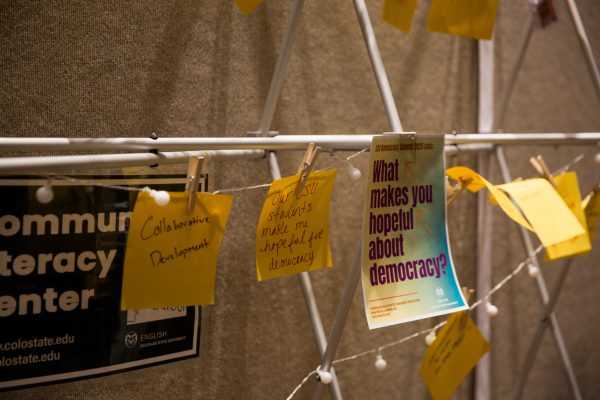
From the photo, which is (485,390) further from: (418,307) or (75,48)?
(75,48)

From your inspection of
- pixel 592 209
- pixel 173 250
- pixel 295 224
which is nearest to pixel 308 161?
pixel 295 224

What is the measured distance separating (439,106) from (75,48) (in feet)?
2.42

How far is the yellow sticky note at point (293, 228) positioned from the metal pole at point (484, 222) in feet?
2.09

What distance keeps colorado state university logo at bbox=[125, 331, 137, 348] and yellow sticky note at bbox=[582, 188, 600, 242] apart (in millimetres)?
822

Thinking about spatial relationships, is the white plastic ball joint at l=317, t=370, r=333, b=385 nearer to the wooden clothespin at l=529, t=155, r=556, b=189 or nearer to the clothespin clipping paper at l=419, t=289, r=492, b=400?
the clothespin clipping paper at l=419, t=289, r=492, b=400

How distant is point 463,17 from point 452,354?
51 cm

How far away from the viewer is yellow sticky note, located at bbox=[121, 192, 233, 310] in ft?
2.15

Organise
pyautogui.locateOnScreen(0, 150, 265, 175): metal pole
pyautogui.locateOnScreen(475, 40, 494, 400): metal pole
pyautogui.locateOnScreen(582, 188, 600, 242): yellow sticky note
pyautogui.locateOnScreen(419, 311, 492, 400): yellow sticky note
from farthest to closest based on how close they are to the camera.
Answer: pyautogui.locateOnScreen(475, 40, 494, 400): metal pole
pyautogui.locateOnScreen(582, 188, 600, 242): yellow sticky note
pyautogui.locateOnScreen(419, 311, 492, 400): yellow sticky note
pyautogui.locateOnScreen(0, 150, 265, 175): metal pole

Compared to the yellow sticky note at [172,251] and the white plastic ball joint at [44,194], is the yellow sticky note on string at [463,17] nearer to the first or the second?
the yellow sticky note at [172,251]

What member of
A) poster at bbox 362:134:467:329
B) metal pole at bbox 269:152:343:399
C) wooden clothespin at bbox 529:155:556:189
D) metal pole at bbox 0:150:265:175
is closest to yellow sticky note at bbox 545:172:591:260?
wooden clothespin at bbox 529:155:556:189

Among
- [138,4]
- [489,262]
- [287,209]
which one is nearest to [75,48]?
[138,4]

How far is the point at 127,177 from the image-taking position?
0.74 meters

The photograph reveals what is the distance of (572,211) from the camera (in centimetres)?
109

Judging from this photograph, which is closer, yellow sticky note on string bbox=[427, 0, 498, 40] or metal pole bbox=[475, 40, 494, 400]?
yellow sticky note on string bbox=[427, 0, 498, 40]
